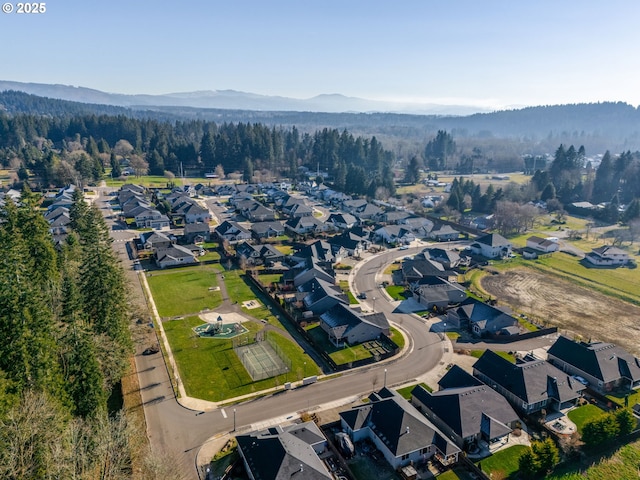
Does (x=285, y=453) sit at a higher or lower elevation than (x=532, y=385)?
higher

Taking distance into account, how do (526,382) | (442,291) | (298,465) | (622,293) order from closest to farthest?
1. (298,465)
2. (526,382)
3. (442,291)
4. (622,293)

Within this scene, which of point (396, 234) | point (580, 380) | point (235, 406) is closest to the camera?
point (235, 406)

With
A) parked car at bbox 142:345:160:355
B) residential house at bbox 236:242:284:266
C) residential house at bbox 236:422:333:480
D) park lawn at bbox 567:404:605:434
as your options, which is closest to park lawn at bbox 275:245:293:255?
residential house at bbox 236:242:284:266

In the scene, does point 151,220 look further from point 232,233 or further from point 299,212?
point 299,212

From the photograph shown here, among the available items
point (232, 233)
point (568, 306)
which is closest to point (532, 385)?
point (568, 306)

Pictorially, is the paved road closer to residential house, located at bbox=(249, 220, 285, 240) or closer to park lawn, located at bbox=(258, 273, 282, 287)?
park lawn, located at bbox=(258, 273, 282, 287)

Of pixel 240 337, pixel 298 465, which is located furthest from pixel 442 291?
pixel 298 465

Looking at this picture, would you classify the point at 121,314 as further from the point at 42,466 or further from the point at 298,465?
the point at 298,465
